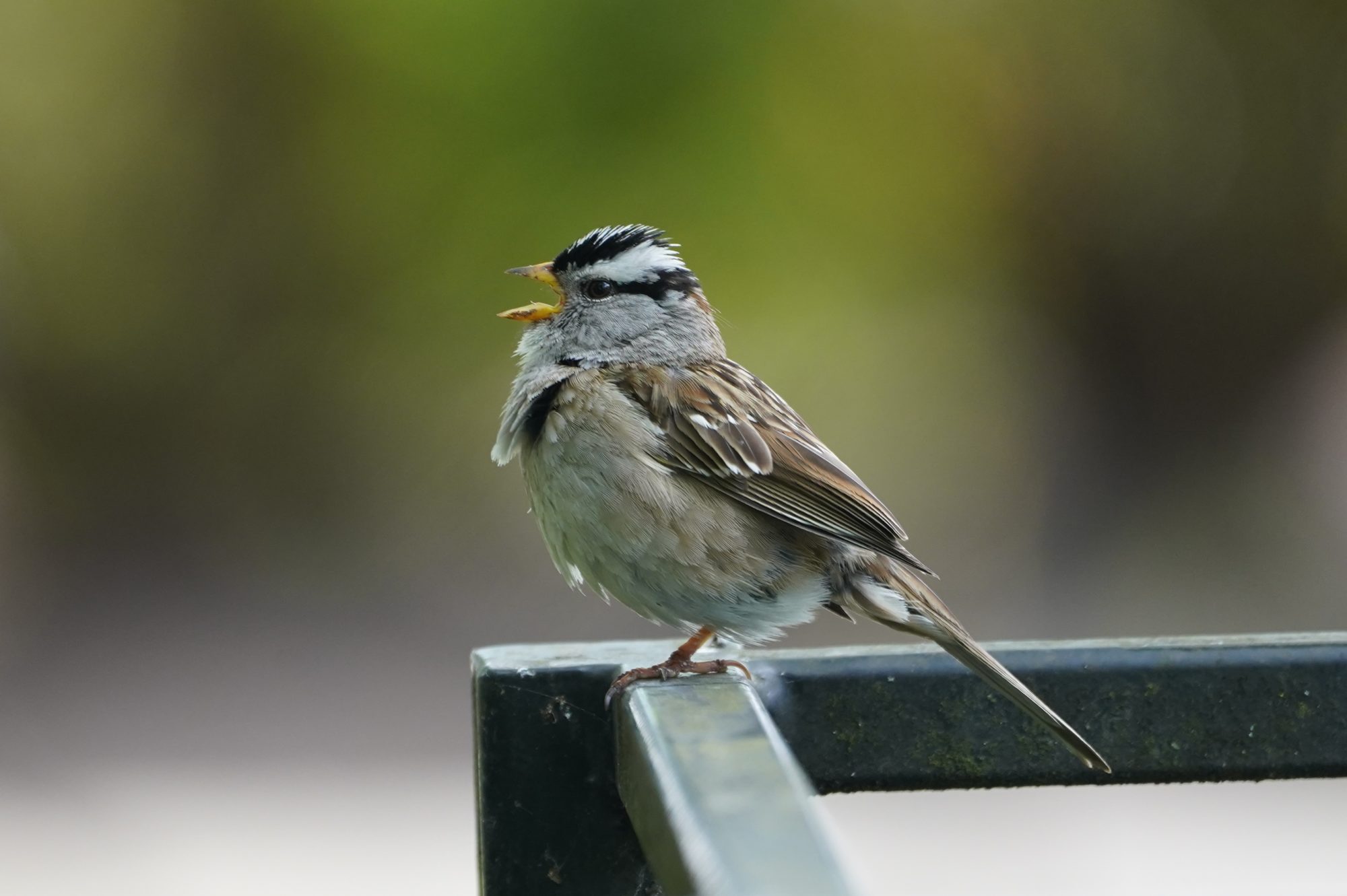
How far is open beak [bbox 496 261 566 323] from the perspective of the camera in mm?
3561

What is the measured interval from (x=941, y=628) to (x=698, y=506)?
1.84ft

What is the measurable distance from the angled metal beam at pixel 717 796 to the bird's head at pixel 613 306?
1.47 metres

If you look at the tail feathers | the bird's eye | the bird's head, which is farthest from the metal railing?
the bird's eye

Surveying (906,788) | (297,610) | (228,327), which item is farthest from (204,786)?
(906,788)

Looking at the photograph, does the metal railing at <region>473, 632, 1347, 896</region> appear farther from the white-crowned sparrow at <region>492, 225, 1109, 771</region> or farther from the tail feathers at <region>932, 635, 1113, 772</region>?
the white-crowned sparrow at <region>492, 225, 1109, 771</region>

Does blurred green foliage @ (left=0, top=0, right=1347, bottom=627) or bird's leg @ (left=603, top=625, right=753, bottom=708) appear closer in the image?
bird's leg @ (left=603, top=625, right=753, bottom=708)

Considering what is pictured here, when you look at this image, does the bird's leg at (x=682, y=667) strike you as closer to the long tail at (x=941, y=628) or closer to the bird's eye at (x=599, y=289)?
the long tail at (x=941, y=628)

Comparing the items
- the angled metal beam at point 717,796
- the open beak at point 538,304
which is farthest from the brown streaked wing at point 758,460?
the angled metal beam at point 717,796

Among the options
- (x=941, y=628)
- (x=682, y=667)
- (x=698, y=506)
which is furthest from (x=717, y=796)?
(x=698, y=506)

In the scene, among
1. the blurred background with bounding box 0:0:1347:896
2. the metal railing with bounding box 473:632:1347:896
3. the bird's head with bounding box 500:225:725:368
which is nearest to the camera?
the metal railing with bounding box 473:632:1347:896

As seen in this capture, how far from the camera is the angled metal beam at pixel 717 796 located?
129 centimetres

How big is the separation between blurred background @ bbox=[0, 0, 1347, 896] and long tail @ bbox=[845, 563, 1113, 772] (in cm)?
373

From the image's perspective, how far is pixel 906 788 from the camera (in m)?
2.36

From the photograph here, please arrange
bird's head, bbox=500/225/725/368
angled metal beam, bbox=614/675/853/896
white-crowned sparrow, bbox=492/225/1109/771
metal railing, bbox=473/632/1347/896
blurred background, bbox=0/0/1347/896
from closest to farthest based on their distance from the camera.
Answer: angled metal beam, bbox=614/675/853/896
metal railing, bbox=473/632/1347/896
white-crowned sparrow, bbox=492/225/1109/771
bird's head, bbox=500/225/725/368
blurred background, bbox=0/0/1347/896
